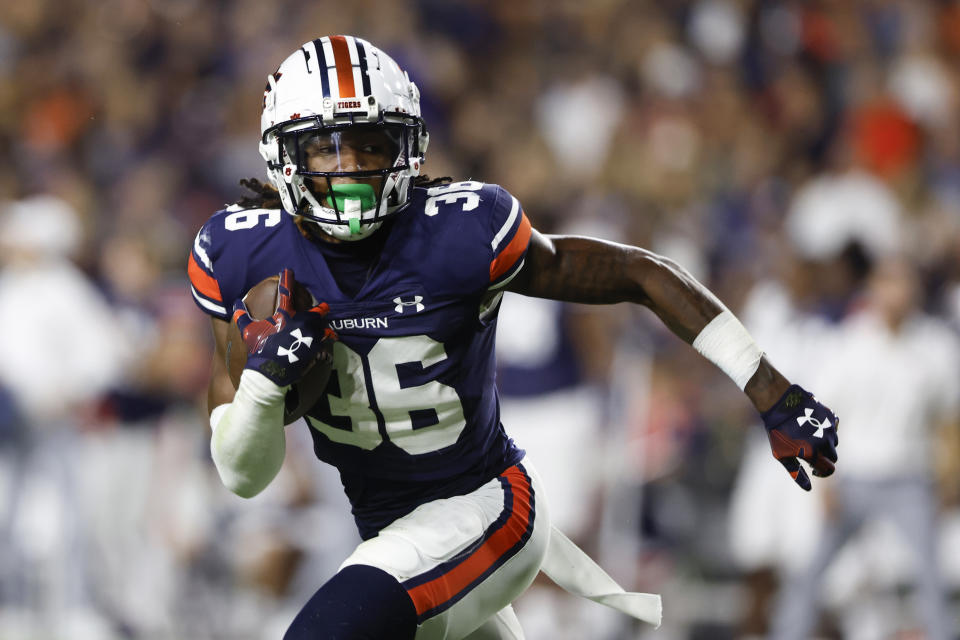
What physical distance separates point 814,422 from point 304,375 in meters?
1.02

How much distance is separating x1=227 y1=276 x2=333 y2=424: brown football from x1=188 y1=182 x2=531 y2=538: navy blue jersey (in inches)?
3.7

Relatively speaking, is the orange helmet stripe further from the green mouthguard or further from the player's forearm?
the player's forearm

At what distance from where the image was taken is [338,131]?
8.86 ft

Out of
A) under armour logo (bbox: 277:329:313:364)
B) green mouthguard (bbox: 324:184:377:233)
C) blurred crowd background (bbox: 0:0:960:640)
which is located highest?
green mouthguard (bbox: 324:184:377:233)

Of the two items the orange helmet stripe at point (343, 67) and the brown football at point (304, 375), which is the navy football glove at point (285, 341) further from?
the orange helmet stripe at point (343, 67)

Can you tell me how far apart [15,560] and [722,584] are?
361 cm

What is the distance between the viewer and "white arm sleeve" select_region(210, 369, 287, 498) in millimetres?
2469

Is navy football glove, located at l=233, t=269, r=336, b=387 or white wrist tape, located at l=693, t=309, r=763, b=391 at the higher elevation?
navy football glove, located at l=233, t=269, r=336, b=387

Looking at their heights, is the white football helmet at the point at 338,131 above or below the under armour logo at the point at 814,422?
above

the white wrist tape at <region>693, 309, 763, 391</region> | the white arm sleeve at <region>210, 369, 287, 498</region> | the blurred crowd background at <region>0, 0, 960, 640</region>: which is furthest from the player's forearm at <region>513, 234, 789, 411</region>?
the blurred crowd background at <region>0, 0, 960, 640</region>

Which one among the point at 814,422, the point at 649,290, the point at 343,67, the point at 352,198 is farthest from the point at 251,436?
the point at 814,422

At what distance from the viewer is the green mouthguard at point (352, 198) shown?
8.67ft

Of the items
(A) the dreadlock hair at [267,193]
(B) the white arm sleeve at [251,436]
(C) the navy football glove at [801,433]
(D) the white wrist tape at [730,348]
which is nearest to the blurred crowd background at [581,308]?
(A) the dreadlock hair at [267,193]

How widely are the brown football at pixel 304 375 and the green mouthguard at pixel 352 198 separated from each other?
173 mm
